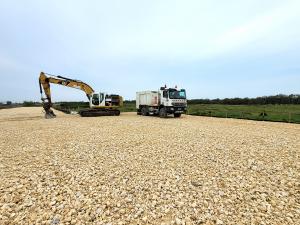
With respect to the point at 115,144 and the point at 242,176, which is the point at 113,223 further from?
the point at 115,144

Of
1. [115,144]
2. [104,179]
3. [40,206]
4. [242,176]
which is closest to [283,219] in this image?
[242,176]

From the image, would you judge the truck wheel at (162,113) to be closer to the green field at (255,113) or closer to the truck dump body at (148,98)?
the truck dump body at (148,98)

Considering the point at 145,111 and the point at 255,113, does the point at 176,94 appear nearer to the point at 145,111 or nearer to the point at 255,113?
the point at 145,111

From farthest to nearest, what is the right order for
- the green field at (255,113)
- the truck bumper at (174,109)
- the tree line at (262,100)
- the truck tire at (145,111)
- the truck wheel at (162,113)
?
the tree line at (262,100) → the truck tire at (145,111) → the truck wheel at (162,113) → the truck bumper at (174,109) → the green field at (255,113)

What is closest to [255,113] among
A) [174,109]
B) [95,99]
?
[174,109]

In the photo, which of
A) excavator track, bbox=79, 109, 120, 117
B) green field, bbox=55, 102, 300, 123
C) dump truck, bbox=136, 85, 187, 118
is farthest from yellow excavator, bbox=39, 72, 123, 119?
green field, bbox=55, 102, 300, 123

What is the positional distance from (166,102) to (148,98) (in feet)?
12.3

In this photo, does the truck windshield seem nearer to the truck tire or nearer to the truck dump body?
the truck dump body

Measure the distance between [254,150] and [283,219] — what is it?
508cm

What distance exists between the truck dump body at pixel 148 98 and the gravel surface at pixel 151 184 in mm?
16030

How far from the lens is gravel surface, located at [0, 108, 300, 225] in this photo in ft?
15.4

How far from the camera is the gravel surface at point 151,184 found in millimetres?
4691

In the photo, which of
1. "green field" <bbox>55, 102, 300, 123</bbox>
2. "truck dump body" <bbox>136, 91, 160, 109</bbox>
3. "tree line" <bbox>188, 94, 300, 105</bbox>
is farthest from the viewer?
"tree line" <bbox>188, 94, 300, 105</bbox>

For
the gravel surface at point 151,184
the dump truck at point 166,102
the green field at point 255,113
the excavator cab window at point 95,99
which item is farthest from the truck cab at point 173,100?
the gravel surface at point 151,184
